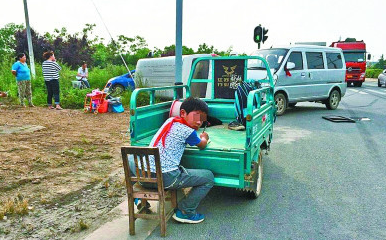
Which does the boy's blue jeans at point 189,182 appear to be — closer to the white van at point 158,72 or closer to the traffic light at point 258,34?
the white van at point 158,72

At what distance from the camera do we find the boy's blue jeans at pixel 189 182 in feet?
11.0

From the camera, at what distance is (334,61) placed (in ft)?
38.9

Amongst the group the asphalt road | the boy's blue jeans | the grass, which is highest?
the boy's blue jeans

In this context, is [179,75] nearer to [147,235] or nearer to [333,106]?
[147,235]

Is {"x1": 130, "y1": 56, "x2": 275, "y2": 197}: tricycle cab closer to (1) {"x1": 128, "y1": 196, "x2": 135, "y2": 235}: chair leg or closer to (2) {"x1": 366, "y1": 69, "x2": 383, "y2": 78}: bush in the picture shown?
(1) {"x1": 128, "y1": 196, "x2": 135, "y2": 235}: chair leg

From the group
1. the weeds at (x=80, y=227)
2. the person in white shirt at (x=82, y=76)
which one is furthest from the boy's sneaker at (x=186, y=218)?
the person in white shirt at (x=82, y=76)

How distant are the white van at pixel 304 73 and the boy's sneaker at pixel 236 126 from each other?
542cm

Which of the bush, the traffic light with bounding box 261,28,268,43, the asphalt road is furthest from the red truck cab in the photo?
the bush

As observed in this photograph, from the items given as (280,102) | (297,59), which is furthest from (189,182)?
(297,59)

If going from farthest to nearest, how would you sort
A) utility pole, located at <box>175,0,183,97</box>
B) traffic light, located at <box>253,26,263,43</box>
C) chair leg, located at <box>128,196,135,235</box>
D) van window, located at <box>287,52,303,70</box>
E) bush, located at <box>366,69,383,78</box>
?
bush, located at <box>366,69,383,78</box> → traffic light, located at <box>253,26,263,43</box> → van window, located at <box>287,52,303,70</box> → utility pole, located at <box>175,0,183,97</box> → chair leg, located at <box>128,196,135,235</box>

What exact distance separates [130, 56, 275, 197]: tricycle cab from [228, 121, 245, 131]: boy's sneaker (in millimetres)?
93

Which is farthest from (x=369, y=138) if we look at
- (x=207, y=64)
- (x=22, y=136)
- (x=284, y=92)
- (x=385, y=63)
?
(x=385, y=63)

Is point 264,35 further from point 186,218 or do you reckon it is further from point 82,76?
point 186,218

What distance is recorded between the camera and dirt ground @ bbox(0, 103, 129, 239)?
3.48 m
